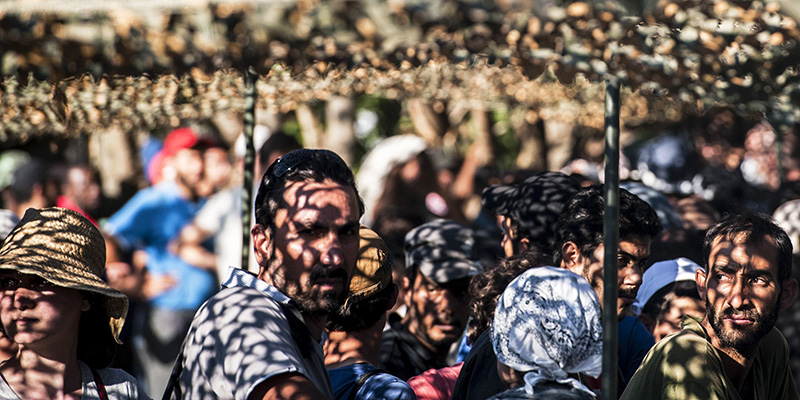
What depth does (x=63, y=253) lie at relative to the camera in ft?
10.1

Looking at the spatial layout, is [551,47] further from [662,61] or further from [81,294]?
[81,294]

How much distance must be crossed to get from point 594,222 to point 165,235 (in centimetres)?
356

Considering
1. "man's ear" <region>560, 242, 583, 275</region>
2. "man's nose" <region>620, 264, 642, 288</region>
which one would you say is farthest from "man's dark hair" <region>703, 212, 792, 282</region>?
"man's ear" <region>560, 242, 583, 275</region>

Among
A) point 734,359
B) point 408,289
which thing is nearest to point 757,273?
point 734,359

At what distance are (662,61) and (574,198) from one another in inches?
36.2

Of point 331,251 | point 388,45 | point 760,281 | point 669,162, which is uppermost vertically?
point 388,45

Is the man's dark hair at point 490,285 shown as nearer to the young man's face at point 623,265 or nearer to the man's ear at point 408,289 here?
the young man's face at point 623,265

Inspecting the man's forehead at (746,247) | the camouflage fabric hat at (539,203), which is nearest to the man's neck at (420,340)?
the camouflage fabric hat at (539,203)

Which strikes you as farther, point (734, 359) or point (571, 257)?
point (571, 257)

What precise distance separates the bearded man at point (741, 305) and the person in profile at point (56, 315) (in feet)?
5.47

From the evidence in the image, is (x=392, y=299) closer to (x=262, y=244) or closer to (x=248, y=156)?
(x=262, y=244)

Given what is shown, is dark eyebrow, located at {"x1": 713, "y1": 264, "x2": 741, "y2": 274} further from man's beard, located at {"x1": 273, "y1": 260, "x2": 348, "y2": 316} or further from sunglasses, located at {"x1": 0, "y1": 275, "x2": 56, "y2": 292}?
sunglasses, located at {"x1": 0, "y1": 275, "x2": 56, "y2": 292}

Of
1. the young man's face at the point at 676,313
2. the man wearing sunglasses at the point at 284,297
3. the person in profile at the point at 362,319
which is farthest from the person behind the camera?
the young man's face at the point at 676,313

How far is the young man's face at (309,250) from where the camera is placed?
2613 millimetres
